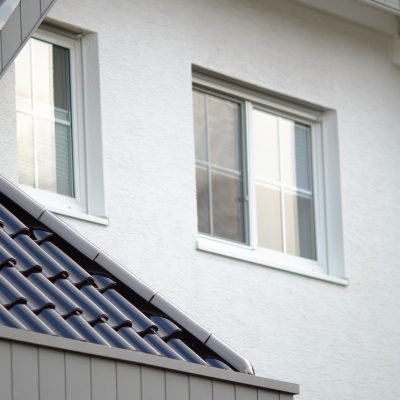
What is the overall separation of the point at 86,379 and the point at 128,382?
26 cm

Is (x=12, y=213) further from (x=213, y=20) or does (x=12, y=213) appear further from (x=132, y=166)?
(x=213, y=20)

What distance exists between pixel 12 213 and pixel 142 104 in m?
2.93

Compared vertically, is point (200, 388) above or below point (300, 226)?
below

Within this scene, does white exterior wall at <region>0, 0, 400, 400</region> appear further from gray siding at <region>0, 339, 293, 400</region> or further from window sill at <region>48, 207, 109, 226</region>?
gray siding at <region>0, 339, 293, 400</region>

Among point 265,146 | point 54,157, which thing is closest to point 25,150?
point 54,157

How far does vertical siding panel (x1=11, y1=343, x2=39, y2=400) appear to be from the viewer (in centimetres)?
586

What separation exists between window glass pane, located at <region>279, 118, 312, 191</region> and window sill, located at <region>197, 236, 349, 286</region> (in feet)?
2.59

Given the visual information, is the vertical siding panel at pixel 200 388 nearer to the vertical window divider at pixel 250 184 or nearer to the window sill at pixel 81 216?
the window sill at pixel 81 216

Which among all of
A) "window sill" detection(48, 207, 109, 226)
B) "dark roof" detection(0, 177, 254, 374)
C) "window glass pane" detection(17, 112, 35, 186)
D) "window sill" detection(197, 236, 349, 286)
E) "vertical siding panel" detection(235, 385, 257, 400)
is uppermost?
"window glass pane" detection(17, 112, 35, 186)

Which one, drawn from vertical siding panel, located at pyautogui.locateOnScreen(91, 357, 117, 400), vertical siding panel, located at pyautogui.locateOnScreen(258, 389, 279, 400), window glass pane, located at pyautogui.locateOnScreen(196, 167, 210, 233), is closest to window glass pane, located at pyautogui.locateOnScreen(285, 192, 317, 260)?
window glass pane, located at pyautogui.locateOnScreen(196, 167, 210, 233)

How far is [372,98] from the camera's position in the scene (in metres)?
13.5

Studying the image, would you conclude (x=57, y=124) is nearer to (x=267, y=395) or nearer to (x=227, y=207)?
(x=227, y=207)

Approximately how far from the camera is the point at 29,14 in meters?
8.95

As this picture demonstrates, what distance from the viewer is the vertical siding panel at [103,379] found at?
6.16 metres
